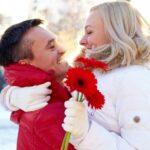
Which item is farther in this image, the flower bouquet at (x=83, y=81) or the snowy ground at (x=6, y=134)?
the snowy ground at (x=6, y=134)

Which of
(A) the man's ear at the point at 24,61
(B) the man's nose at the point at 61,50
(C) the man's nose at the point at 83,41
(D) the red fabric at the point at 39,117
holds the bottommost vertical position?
(D) the red fabric at the point at 39,117

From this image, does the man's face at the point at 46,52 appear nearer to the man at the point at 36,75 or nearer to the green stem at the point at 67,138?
the man at the point at 36,75

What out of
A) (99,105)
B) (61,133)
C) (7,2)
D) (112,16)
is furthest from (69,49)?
(7,2)

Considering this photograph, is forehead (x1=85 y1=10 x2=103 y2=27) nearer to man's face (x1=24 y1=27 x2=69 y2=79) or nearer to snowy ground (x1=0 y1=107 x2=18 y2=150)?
man's face (x1=24 y1=27 x2=69 y2=79)

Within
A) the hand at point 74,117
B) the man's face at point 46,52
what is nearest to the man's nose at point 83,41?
the man's face at point 46,52

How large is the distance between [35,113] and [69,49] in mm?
425

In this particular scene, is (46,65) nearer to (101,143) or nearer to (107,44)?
(107,44)

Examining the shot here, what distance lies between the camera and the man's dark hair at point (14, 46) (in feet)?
6.15

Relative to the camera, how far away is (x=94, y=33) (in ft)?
5.70

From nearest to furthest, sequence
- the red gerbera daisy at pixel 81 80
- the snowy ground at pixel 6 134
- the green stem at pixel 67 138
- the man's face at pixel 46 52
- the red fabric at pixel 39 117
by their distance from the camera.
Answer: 1. the red gerbera daisy at pixel 81 80
2. the green stem at pixel 67 138
3. the red fabric at pixel 39 117
4. the man's face at pixel 46 52
5. the snowy ground at pixel 6 134

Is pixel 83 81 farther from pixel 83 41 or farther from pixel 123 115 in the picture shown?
pixel 83 41

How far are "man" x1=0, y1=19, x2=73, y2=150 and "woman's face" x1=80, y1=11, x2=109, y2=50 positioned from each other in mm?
174

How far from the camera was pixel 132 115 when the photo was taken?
1.55 m

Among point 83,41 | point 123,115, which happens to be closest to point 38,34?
point 83,41
